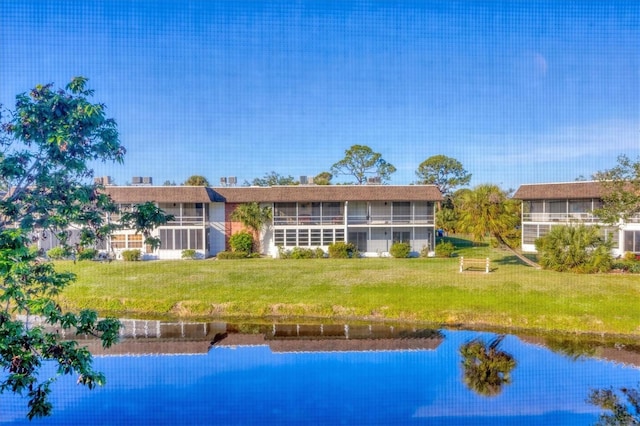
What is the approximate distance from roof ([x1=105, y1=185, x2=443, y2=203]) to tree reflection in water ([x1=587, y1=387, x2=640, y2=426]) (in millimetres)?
11013

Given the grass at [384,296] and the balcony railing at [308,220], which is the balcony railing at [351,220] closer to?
the balcony railing at [308,220]

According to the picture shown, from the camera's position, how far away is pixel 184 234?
16.2 m

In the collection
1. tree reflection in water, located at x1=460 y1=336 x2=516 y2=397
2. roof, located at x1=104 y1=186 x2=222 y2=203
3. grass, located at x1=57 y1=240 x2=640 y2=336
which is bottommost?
tree reflection in water, located at x1=460 y1=336 x2=516 y2=397

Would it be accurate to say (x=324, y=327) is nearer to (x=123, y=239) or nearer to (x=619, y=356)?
(x=619, y=356)

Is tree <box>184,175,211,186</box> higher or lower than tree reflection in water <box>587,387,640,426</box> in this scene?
higher

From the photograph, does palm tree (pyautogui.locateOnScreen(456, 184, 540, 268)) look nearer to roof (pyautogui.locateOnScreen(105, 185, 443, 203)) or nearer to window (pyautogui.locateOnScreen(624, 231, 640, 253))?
roof (pyautogui.locateOnScreen(105, 185, 443, 203))

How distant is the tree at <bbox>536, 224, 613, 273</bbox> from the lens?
11172mm

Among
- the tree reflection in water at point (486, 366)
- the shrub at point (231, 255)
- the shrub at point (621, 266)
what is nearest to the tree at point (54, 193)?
the tree reflection in water at point (486, 366)

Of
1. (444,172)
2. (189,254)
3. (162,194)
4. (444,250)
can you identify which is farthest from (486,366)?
(444,172)

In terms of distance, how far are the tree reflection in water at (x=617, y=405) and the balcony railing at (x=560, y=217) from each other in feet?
36.0

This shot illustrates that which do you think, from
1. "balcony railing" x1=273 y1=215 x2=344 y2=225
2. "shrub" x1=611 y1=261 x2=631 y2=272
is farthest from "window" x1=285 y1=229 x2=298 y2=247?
"shrub" x1=611 y1=261 x2=631 y2=272

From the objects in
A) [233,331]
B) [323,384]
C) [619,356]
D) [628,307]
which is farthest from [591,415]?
[233,331]

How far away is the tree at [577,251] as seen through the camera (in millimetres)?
11172

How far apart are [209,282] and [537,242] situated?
8.91 m
